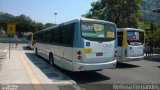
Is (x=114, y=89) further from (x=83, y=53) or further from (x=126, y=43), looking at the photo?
(x=126, y=43)

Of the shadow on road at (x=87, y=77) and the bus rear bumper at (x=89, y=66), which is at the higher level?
the bus rear bumper at (x=89, y=66)

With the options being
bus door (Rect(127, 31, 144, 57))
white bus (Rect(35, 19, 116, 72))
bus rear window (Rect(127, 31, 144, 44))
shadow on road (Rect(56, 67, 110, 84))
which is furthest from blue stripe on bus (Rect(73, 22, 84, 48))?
bus rear window (Rect(127, 31, 144, 44))

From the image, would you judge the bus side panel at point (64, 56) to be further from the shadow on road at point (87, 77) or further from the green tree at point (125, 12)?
the green tree at point (125, 12)

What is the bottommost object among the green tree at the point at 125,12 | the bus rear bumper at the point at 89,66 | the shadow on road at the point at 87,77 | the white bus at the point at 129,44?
the shadow on road at the point at 87,77

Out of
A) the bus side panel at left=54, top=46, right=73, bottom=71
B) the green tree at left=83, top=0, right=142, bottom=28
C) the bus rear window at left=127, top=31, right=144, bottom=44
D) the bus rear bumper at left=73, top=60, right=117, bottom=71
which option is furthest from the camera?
the green tree at left=83, top=0, right=142, bottom=28

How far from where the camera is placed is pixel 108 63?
41.9 feet

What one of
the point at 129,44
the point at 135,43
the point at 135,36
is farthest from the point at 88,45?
the point at 135,36

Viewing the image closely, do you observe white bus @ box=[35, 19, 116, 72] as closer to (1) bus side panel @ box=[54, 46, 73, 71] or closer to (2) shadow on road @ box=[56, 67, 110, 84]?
(1) bus side panel @ box=[54, 46, 73, 71]

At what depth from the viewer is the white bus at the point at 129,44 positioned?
56.3 feet

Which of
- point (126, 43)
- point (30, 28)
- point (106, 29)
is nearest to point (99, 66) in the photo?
point (106, 29)

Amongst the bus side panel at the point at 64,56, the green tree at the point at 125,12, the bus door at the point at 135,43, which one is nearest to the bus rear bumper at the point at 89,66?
the bus side panel at the point at 64,56

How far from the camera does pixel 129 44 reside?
17.2 m

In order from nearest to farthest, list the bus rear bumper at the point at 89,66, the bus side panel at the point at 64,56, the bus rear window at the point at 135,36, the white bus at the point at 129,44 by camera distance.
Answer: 1. the bus rear bumper at the point at 89,66
2. the bus side panel at the point at 64,56
3. the white bus at the point at 129,44
4. the bus rear window at the point at 135,36

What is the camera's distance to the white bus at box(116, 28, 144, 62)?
56.3ft
